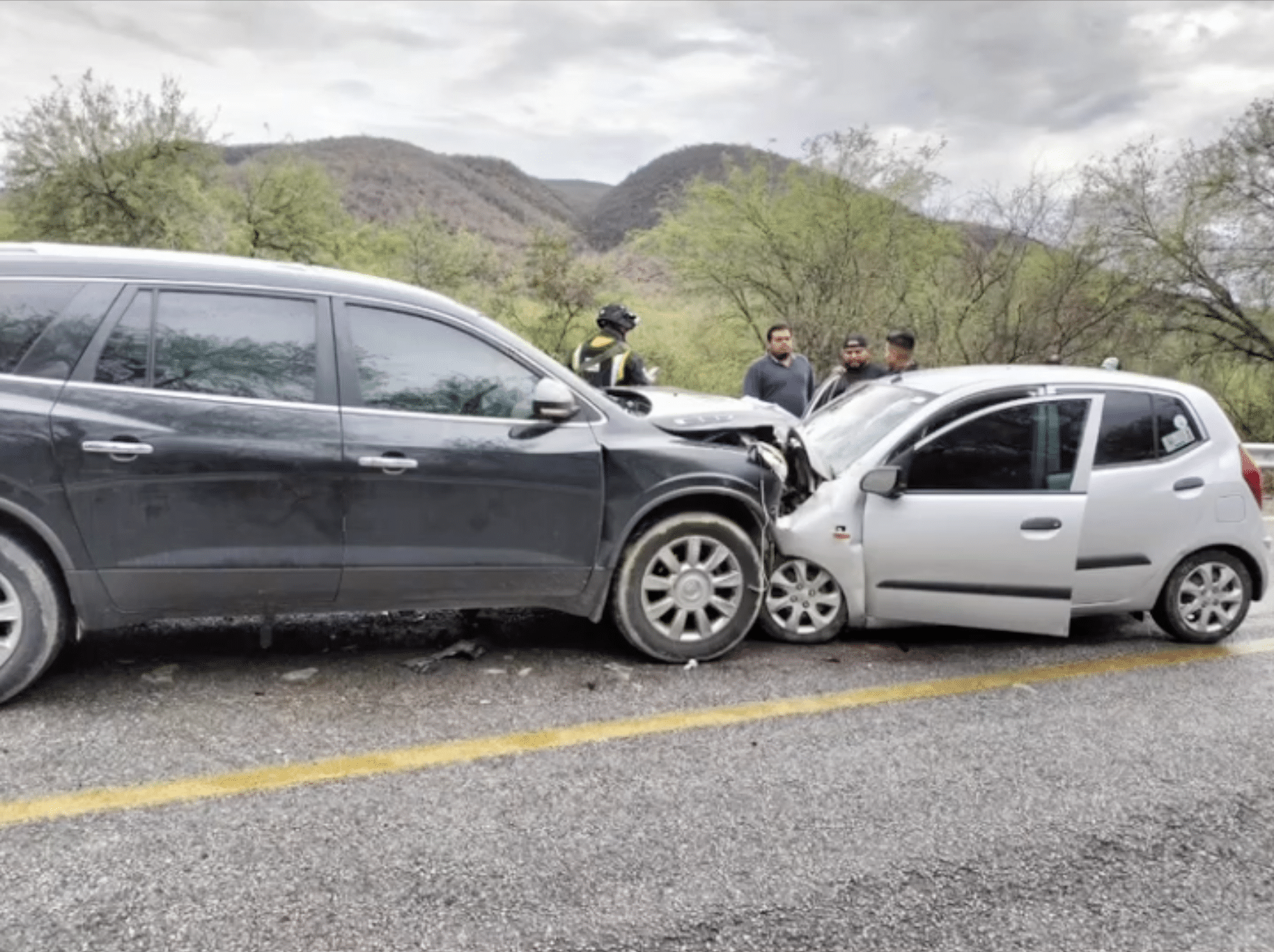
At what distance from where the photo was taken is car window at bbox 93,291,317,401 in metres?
3.67

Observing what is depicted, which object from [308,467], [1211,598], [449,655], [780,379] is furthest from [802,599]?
[780,379]

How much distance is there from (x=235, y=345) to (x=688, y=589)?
2.30m

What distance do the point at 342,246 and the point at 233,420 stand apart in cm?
3499

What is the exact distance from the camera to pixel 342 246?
3606 cm

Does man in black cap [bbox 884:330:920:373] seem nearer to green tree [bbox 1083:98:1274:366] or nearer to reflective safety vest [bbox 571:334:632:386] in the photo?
reflective safety vest [bbox 571:334:632:386]

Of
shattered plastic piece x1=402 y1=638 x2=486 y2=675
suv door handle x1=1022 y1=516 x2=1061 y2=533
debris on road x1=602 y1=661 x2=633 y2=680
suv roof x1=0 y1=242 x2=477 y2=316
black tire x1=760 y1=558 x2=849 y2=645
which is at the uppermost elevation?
suv roof x1=0 y1=242 x2=477 y2=316

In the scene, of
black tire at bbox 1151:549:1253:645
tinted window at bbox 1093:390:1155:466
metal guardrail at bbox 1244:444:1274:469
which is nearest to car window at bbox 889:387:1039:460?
tinted window at bbox 1093:390:1155:466

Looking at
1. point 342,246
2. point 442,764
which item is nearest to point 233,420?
point 442,764

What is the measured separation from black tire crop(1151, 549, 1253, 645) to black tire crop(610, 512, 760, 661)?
94.8 inches

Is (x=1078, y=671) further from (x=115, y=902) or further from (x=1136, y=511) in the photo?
(x=115, y=902)

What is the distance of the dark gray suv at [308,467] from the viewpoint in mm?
3566

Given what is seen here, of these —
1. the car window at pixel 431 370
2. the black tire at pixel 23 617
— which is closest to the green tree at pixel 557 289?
the car window at pixel 431 370

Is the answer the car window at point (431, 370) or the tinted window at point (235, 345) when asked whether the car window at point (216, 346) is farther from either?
the car window at point (431, 370)

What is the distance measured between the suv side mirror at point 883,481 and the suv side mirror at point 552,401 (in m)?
1.56
